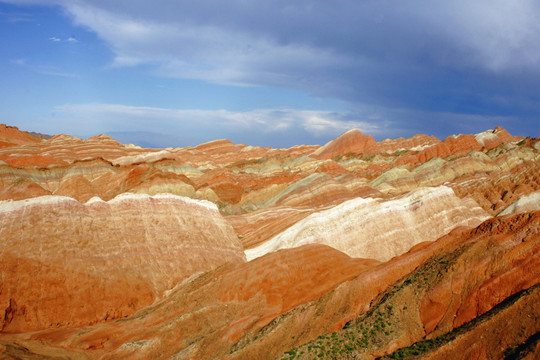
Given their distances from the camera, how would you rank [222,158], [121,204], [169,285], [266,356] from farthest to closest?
[222,158] < [121,204] < [169,285] < [266,356]

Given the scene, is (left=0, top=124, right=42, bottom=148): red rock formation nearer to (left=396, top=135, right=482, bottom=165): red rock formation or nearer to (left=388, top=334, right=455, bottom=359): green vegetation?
(left=396, top=135, right=482, bottom=165): red rock formation

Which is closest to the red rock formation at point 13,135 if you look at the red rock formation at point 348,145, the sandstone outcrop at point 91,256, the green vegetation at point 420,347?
the red rock formation at point 348,145

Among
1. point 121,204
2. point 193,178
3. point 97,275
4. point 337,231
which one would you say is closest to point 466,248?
point 337,231

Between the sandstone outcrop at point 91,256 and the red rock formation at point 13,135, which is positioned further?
the red rock formation at point 13,135

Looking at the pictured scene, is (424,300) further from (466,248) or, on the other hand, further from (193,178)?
(193,178)

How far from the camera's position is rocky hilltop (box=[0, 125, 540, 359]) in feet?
45.3

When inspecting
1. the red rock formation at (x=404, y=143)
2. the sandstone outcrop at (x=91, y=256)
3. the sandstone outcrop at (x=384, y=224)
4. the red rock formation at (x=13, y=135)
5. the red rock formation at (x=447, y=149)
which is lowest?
the sandstone outcrop at (x=91, y=256)

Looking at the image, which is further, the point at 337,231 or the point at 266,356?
the point at 337,231

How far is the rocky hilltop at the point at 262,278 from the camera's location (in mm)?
13797

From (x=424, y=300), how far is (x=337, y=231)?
58.9ft

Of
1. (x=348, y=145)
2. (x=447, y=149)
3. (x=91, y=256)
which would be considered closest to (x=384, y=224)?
(x=91, y=256)

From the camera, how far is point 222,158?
11531cm

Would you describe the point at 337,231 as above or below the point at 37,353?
above

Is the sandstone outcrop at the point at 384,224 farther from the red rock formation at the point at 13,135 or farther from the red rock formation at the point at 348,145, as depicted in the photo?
the red rock formation at the point at 348,145
